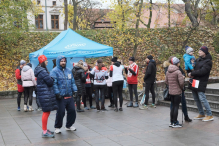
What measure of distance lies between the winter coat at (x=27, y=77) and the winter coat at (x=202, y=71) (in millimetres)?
5694

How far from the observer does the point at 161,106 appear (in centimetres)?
1111

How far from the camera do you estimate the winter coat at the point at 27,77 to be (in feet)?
34.7

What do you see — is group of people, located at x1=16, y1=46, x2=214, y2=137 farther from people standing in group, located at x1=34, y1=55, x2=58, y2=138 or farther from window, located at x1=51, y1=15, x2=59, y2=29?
window, located at x1=51, y1=15, x2=59, y2=29

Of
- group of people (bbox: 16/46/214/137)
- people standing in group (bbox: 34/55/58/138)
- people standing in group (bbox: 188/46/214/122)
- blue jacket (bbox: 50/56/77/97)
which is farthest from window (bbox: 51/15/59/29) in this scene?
people standing in group (bbox: 34/55/58/138)

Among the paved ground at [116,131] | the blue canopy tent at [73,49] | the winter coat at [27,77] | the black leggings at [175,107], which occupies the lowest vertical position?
the paved ground at [116,131]

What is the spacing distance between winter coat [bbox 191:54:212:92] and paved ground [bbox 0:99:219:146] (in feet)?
3.29

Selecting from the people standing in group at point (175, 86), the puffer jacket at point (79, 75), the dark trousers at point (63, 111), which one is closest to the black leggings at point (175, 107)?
the people standing in group at point (175, 86)

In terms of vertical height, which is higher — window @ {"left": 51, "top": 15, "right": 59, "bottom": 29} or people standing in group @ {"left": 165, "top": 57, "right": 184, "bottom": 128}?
window @ {"left": 51, "top": 15, "right": 59, "bottom": 29}

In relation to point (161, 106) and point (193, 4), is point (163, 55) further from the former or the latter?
point (161, 106)

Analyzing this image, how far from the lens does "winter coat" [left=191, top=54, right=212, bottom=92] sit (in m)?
7.87

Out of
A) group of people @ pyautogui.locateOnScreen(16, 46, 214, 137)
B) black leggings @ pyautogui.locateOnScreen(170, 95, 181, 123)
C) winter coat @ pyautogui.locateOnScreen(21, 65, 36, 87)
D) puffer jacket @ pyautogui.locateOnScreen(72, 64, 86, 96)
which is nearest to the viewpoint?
group of people @ pyautogui.locateOnScreen(16, 46, 214, 137)

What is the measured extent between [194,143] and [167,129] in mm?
1390

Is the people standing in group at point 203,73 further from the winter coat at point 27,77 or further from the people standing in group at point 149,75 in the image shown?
the winter coat at point 27,77

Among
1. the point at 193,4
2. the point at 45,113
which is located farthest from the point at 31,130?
the point at 193,4
